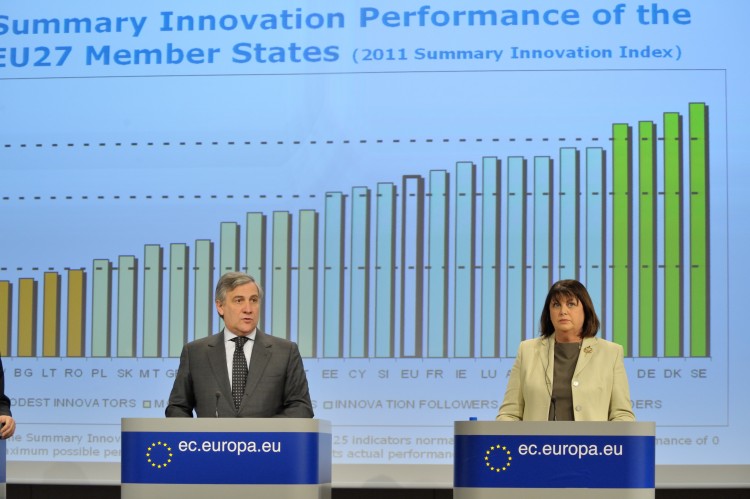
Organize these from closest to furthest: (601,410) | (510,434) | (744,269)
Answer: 1. (510,434)
2. (601,410)
3. (744,269)

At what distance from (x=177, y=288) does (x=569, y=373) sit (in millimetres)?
2229

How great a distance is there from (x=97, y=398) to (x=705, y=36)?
3393mm

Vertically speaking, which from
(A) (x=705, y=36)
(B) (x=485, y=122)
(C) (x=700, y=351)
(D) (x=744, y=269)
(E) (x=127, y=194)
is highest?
(A) (x=705, y=36)

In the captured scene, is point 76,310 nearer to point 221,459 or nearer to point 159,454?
point 159,454

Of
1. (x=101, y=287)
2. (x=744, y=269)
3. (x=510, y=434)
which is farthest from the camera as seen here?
(x=101, y=287)

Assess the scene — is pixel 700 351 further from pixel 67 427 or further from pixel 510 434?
pixel 67 427

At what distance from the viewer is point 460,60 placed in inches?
220

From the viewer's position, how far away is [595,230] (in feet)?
18.0

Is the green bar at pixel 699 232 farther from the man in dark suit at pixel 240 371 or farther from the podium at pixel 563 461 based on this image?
the man in dark suit at pixel 240 371

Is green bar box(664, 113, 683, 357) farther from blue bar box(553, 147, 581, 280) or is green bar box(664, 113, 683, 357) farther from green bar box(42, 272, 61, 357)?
green bar box(42, 272, 61, 357)

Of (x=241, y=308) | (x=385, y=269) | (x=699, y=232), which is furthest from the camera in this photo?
(x=385, y=269)

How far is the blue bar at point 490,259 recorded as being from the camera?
549 cm

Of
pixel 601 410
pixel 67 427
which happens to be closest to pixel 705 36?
pixel 601 410

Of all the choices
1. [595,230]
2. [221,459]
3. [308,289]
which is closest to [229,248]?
[308,289]
